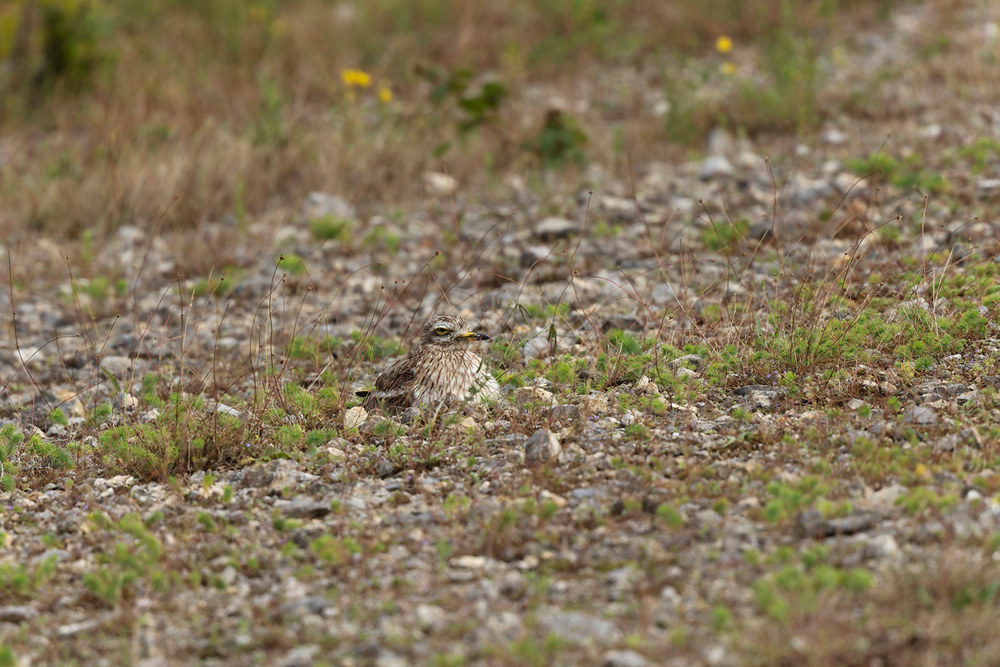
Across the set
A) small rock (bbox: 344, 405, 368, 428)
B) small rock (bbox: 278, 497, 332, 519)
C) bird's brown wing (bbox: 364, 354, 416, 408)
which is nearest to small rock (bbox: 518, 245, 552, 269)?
bird's brown wing (bbox: 364, 354, 416, 408)

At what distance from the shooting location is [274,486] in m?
5.79

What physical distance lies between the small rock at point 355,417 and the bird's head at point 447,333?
72 centimetres

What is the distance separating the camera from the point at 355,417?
6539mm

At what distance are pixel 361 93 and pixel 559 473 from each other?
29.4 ft

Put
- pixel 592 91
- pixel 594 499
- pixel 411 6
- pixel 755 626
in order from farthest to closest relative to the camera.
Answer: pixel 411 6, pixel 592 91, pixel 594 499, pixel 755 626

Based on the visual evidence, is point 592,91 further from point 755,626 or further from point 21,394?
point 755,626

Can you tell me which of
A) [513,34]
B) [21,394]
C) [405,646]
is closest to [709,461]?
[405,646]

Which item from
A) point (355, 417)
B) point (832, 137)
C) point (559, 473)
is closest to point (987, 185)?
point (832, 137)

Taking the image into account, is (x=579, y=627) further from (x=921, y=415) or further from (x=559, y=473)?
(x=921, y=415)

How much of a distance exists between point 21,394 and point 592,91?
25.6 ft

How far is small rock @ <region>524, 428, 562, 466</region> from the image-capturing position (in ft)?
18.9

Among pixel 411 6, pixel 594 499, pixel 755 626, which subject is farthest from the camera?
pixel 411 6

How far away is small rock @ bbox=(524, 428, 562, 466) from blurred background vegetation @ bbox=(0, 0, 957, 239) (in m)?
3.91

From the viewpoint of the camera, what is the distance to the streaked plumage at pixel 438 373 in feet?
21.9
